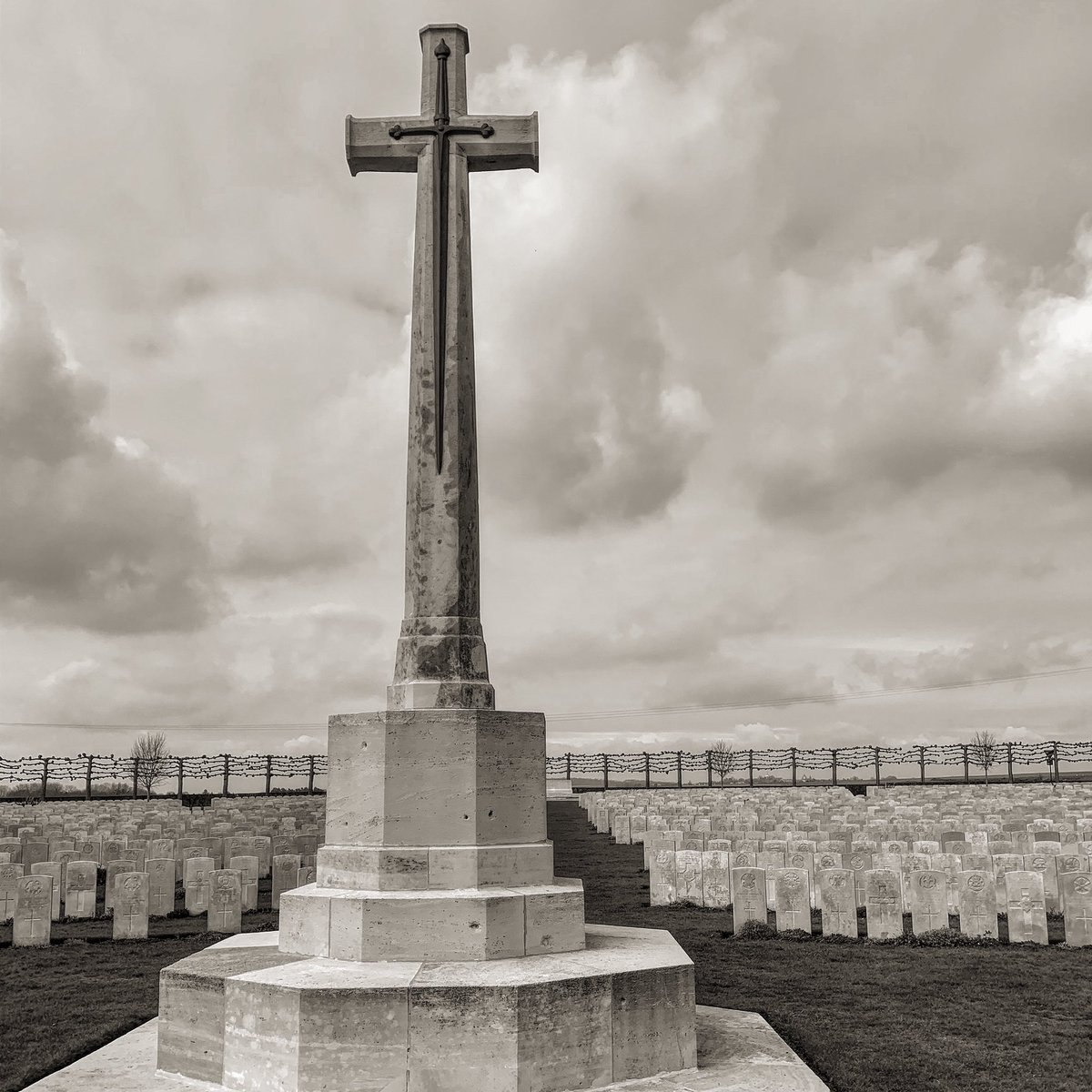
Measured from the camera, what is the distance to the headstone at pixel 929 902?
31.2ft

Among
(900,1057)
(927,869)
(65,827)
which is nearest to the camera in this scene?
(900,1057)

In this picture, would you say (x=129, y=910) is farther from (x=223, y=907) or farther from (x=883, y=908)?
(x=883, y=908)

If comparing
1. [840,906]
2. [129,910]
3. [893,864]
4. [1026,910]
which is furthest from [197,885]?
[1026,910]

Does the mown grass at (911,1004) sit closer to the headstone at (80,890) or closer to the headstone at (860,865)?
the headstone at (860,865)

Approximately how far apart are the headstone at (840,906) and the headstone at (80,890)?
27.5 ft

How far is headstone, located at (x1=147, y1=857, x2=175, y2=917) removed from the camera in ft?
37.8

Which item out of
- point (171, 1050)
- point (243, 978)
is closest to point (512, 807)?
Result: point (243, 978)

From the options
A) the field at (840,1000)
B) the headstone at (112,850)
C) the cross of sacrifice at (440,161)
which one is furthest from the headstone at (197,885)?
the cross of sacrifice at (440,161)

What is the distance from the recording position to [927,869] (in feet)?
33.9

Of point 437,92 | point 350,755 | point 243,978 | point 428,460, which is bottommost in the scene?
point 243,978

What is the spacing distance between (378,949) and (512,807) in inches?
38.0

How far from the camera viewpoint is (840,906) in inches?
379

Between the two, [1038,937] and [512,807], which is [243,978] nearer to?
[512,807]

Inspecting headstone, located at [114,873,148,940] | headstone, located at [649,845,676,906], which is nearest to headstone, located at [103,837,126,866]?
headstone, located at [114,873,148,940]
